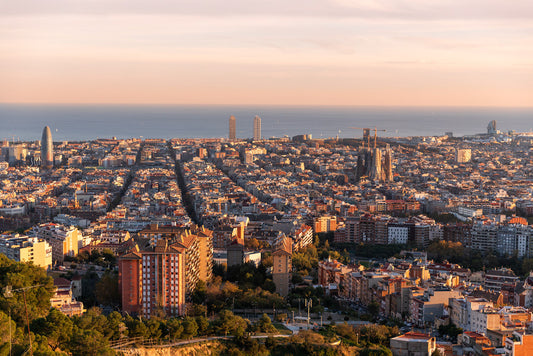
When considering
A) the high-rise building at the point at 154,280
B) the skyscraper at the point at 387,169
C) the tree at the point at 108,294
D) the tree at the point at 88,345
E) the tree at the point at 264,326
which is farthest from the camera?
the skyscraper at the point at 387,169

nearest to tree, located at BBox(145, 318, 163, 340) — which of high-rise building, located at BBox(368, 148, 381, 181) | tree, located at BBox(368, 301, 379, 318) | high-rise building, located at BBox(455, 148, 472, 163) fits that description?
tree, located at BBox(368, 301, 379, 318)

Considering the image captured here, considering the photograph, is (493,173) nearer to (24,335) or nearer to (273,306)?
(273,306)

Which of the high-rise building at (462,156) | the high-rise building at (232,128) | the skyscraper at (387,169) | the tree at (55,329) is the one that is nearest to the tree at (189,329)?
the tree at (55,329)

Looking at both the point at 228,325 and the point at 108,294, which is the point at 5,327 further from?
the point at 108,294

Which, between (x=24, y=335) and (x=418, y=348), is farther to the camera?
(x=418, y=348)

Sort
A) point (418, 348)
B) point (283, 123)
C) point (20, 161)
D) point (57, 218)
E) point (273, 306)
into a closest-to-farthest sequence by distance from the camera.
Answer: point (418, 348) < point (273, 306) < point (57, 218) < point (20, 161) < point (283, 123)

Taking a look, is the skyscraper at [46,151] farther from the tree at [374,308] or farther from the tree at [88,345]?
the tree at [88,345]

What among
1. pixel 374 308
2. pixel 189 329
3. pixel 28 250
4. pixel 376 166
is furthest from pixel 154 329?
pixel 376 166

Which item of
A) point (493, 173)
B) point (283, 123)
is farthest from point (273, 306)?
point (283, 123)
